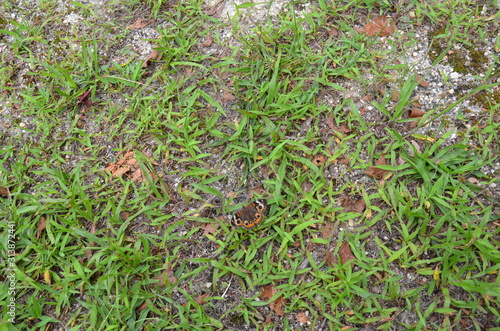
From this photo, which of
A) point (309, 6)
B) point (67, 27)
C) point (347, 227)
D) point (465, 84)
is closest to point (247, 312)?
point (347, 227)

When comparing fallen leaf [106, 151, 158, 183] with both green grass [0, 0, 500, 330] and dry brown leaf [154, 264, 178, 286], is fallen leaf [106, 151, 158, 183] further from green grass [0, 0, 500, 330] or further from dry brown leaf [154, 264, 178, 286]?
dry brown leaf [154, 264, 178, 286]

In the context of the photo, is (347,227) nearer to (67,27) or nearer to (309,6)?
(309,6)

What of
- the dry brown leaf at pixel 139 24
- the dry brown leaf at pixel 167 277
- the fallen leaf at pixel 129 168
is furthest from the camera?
the dry brown leaf at pixel 139 24

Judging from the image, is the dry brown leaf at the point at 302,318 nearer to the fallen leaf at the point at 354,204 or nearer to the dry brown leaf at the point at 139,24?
the fallen leaf at the point at 354,204

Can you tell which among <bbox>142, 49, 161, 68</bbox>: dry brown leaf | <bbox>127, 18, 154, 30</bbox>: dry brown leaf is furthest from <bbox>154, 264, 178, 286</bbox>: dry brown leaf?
<bbox>127, 18, 154, 30</bbox>: dry brown leaf

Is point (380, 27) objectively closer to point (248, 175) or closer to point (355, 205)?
point (355, 205)

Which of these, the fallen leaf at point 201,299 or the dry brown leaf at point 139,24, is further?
the dry brown leaf at point 139,24

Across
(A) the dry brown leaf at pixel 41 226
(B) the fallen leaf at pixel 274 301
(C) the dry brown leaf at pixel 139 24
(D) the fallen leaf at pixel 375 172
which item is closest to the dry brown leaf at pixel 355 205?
A: (D) the fallen leaf at pixel 375 172
